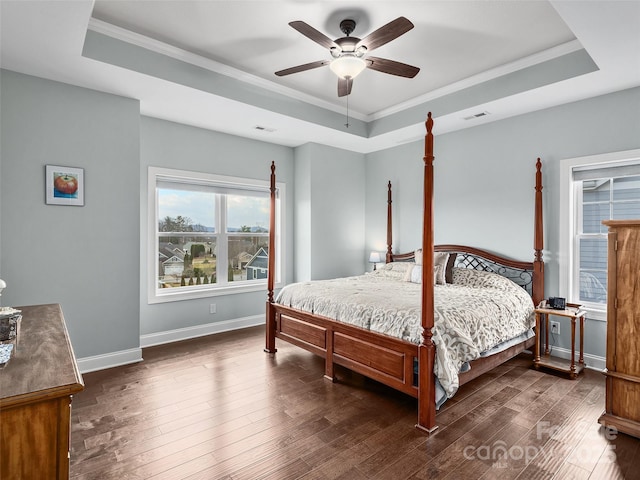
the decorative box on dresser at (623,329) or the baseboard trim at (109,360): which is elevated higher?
the decorative box on dresser at (623,329)

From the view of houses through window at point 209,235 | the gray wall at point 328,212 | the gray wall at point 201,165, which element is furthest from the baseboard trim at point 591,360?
the view of houses through window at point 209,235

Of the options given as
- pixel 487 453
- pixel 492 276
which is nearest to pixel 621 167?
pixel 492 276

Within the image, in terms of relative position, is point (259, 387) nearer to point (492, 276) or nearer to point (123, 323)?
point (123, 323)

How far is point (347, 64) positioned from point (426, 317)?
1.96m

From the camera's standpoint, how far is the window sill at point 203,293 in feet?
14.2

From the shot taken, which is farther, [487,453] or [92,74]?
[92,74]

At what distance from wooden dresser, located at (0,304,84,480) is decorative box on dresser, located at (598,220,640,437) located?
306 centimetres

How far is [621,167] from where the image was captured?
3.47m

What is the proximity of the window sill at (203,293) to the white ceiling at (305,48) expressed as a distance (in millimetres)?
2151

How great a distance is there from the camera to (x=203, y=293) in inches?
184

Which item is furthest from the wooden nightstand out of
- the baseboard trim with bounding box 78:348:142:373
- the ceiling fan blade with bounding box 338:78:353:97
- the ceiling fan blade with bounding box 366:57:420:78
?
the baseboard trim with bounding box 78:348:142:373

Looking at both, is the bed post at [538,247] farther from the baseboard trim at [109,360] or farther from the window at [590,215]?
the baseboard trim at [109,360]

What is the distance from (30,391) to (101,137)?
310 cm

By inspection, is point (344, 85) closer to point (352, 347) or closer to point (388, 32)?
point (388, 32)
